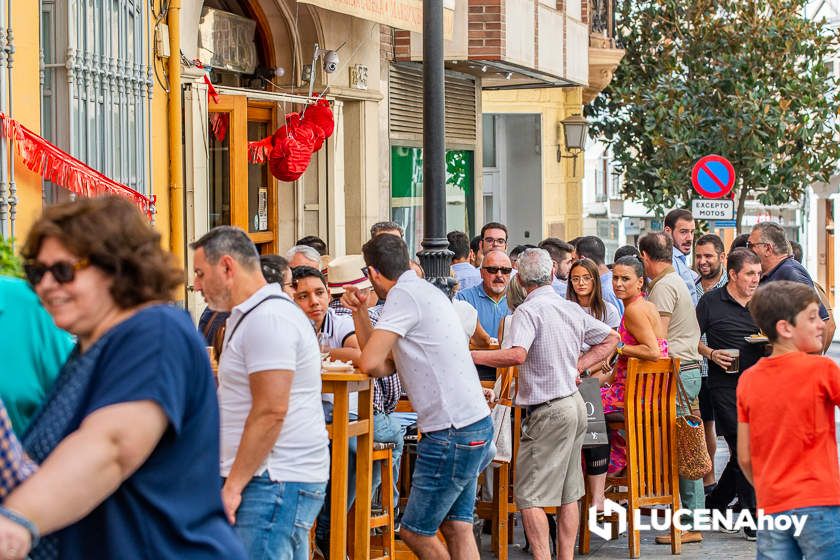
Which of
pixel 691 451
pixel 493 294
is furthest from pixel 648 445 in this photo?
pixel 493 294

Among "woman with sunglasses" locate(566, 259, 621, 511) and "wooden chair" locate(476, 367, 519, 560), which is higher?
"woman with sunglasses" locate(566, 259, 621, 511)

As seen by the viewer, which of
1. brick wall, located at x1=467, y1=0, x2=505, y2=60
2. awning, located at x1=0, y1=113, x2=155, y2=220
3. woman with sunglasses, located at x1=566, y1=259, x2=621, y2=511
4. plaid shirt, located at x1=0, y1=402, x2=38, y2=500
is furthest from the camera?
brick wall, located at x1=467, y1=0, x2=505, y2=60

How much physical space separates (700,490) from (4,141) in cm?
485

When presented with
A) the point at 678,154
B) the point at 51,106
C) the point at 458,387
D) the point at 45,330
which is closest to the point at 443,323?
the point at 458,387

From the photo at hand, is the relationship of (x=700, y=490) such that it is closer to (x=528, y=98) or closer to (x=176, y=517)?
(x=176, y=517)

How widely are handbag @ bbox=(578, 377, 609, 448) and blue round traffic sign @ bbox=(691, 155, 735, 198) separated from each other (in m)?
12.4

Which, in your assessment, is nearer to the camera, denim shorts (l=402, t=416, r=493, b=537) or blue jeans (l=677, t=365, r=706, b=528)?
denim shorts (l=402, t=416, r=493, b=537)

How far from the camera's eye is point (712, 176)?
67.0 ft

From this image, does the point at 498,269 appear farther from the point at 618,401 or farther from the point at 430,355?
the point at 430,355

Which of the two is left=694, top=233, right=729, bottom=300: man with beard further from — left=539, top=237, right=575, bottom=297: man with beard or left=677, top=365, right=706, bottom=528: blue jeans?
left=677, top=365, right=706, bottom=528: blue jeans

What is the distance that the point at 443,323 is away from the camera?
6.53 meters

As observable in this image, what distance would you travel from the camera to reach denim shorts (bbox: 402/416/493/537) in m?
6.60

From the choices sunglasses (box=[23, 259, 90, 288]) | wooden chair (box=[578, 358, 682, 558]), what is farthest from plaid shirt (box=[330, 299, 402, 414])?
sunglasses (box=[23, 259, 90, 288])

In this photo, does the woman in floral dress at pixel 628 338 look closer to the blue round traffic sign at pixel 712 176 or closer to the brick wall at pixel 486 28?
the brick wall at pixel 486 28
